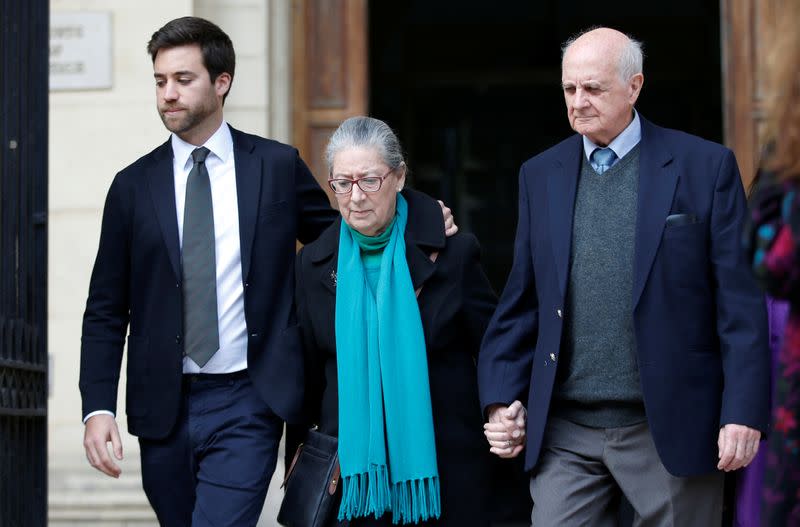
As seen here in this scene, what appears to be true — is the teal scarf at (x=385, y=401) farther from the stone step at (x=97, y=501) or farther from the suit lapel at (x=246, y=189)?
the stone step at (x=97, y=501)

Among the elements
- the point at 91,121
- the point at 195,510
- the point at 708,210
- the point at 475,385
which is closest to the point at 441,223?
the point at 475,385

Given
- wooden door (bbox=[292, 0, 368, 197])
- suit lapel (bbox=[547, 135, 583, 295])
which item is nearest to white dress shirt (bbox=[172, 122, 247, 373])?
suit lapel (bbox=[547, 135, 583, 295])

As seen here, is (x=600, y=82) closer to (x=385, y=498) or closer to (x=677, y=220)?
(x=677, y=220)

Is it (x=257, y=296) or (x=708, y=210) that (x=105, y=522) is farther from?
(x=708, y=210)

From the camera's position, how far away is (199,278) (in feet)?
16.4

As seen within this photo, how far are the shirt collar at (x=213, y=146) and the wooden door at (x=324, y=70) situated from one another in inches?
109

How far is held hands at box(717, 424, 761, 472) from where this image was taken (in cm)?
439

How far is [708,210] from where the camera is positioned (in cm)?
461

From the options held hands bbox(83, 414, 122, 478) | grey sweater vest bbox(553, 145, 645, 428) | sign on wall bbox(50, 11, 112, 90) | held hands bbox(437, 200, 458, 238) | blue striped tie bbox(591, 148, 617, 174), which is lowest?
held hands bbox(83, 414, 122, 478)

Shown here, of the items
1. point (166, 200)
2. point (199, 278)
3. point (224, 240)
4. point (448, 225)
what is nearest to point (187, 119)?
point (166, 200)

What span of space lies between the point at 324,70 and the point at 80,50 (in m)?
1.30

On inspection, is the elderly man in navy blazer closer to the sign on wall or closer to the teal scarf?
the teal scarf
